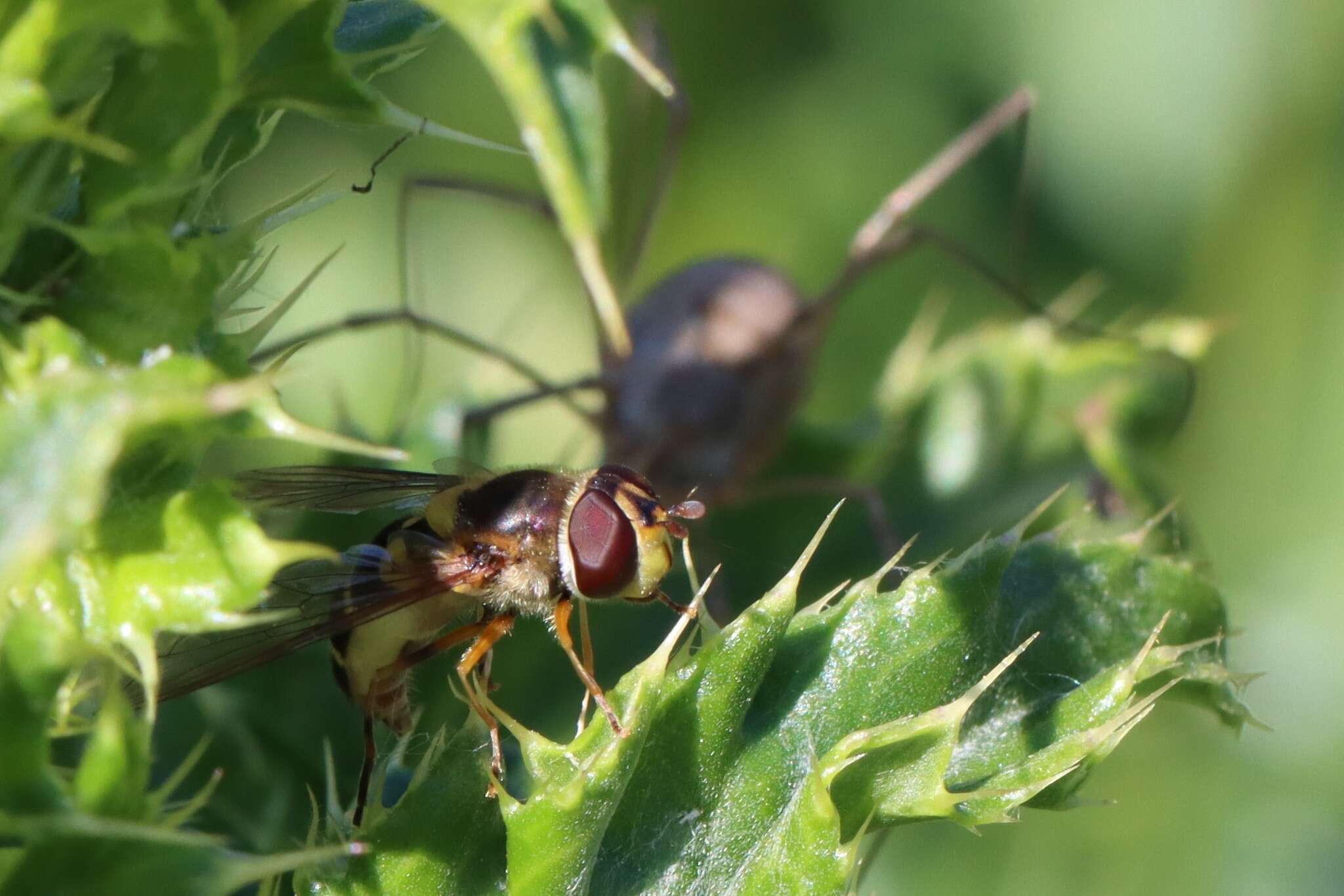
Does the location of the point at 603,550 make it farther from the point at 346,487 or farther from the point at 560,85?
the point at 560,85

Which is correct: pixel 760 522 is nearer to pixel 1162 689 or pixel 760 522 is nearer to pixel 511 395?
pixel 511 395

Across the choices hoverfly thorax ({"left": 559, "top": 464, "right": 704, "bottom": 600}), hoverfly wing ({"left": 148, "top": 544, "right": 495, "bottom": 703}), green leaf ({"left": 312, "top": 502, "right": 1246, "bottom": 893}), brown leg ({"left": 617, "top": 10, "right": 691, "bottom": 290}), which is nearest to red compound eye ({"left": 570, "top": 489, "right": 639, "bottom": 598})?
hoverfly thorax ({"left": 559, "top": 464, "right": 704, "bottom": 600})

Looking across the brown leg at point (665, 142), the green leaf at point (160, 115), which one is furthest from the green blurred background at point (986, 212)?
the green leaf at point (160, 115)

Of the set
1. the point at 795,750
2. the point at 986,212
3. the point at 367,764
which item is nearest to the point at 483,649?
the point at 367,764

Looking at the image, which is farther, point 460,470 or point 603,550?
point 460,470

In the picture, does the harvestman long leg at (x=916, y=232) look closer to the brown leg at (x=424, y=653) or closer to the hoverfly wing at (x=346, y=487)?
the hoverfly wing at (x=346, y=487)

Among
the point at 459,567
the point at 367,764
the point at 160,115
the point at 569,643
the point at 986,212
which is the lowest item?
the point at 986,212

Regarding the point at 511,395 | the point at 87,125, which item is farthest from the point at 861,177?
the point at 87,125
